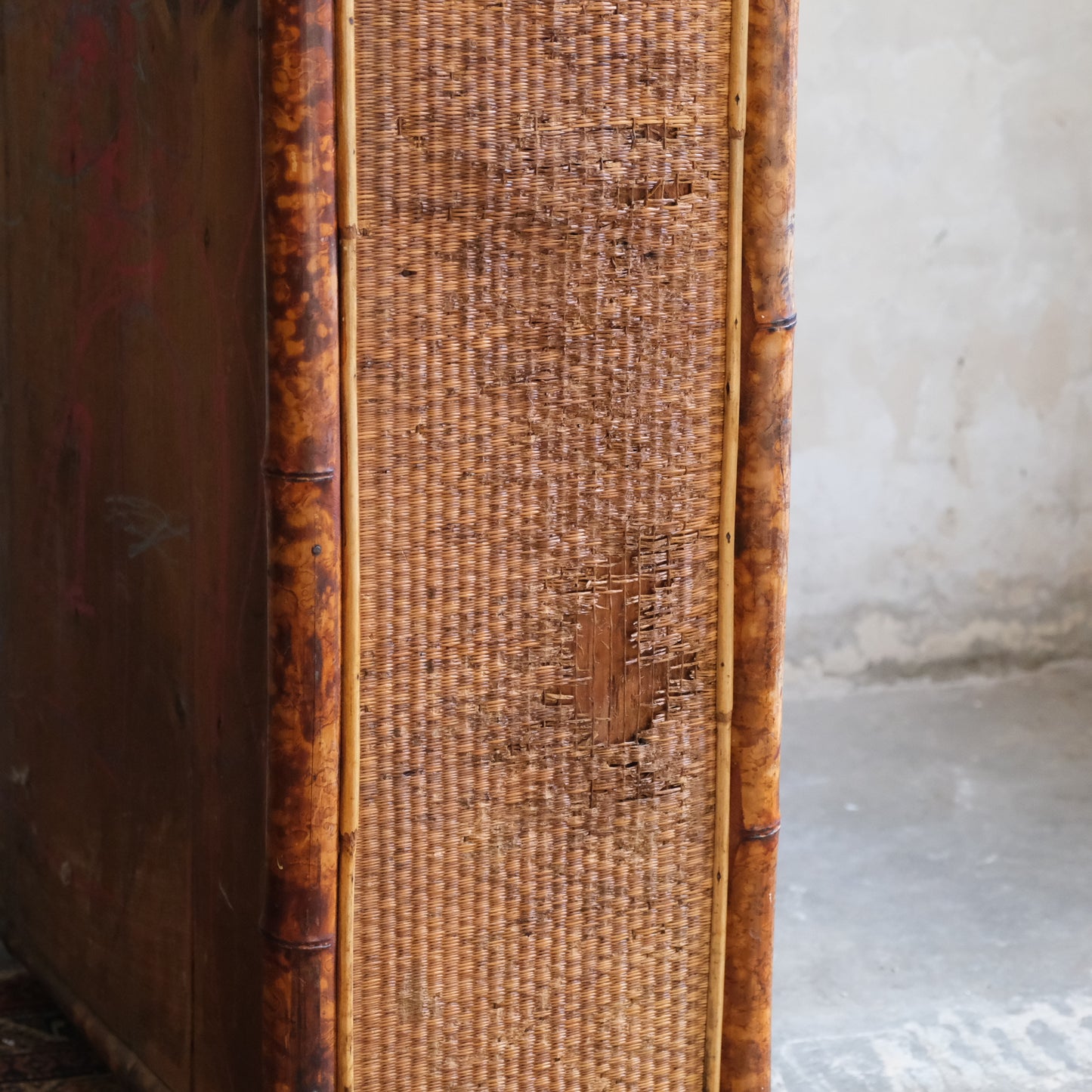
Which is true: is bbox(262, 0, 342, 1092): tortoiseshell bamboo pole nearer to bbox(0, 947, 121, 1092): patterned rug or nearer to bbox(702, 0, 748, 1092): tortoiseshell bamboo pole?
bbox(702, 0, 748, 1092): tortoiseshell bamboo pole

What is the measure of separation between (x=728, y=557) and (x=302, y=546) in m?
0.48

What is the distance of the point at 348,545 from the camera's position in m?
1.48

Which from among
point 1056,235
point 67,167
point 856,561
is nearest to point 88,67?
point 67,167

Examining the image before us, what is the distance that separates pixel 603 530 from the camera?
158 centimetres

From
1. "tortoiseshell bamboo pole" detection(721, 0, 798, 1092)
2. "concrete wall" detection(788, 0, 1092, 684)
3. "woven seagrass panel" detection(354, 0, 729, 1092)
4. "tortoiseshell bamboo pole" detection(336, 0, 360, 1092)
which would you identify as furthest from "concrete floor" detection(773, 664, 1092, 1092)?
"tortoiseshell bamboo pole" detection(336, 0, 360, 1092)

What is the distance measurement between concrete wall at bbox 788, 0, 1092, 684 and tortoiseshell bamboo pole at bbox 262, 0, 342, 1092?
2529 mm

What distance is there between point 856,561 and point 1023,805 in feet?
2.98

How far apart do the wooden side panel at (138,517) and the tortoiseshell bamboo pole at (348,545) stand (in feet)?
0.29

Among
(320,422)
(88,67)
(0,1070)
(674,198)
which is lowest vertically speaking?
(0,1070)

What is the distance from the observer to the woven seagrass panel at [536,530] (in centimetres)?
147

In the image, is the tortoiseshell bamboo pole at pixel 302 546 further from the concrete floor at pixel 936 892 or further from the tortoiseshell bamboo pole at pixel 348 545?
the concrete floor at pixel 936 892

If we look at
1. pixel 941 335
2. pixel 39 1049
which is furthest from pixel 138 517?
pixel 941 335

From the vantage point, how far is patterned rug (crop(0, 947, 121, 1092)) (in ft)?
6.95

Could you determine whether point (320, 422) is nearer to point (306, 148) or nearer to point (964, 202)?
point (306, 148)
